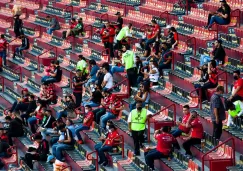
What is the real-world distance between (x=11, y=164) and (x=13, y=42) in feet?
37.4

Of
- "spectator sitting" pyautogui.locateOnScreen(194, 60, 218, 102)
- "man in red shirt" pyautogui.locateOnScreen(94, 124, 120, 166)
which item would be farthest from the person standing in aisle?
"man in red shirt" pyautogui.locateOnScreen(94, 124, 120, 166)

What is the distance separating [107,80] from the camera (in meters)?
23.7

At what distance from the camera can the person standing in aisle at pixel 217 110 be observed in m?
17.8

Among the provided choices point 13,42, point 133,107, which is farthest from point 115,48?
point 13,42

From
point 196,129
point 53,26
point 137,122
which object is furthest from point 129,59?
point 53,26

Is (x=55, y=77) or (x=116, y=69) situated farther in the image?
(x=55, y=77)

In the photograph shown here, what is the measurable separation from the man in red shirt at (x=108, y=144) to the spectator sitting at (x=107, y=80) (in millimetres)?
3528

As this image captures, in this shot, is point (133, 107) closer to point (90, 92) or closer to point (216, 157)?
point (90, 92)

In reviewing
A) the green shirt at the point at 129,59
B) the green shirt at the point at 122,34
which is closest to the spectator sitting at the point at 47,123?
the green shirt at the point at 129,59

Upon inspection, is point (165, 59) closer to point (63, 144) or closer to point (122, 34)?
point (122, 34)

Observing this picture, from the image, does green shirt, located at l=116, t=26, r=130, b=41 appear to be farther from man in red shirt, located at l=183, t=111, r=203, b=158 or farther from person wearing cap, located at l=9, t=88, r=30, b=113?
man in red shirt, located at l=183, t=111, r=203, b=158

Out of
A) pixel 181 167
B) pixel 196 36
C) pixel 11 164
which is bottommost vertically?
pixel 11 164

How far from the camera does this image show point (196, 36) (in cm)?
2520

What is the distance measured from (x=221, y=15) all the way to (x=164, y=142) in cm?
688
